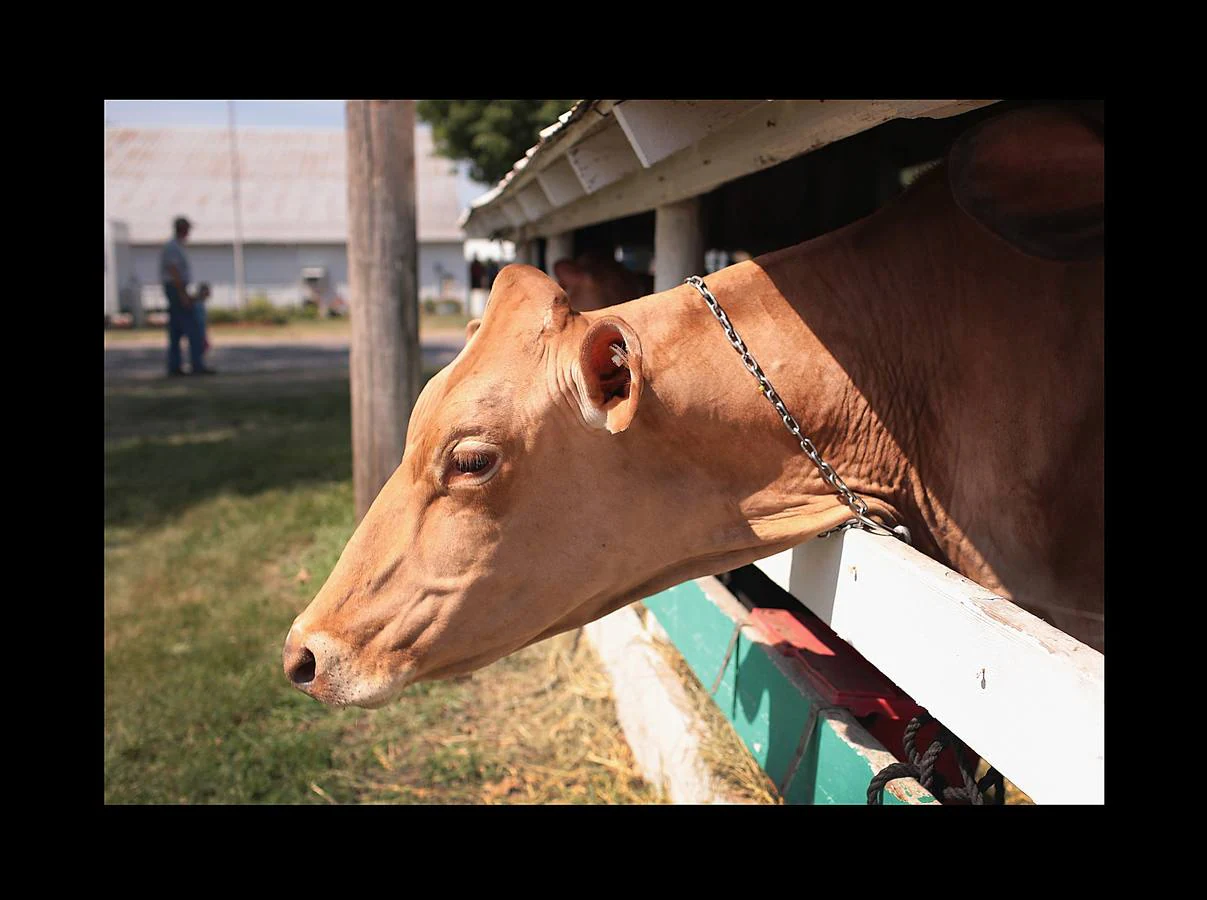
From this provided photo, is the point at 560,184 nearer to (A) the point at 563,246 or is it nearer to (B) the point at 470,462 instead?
(A) the point at 563,246

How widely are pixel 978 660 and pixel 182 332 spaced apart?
16124 millimetres

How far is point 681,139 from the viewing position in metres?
2.46

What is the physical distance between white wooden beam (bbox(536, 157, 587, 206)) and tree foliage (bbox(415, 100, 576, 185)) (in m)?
18.2

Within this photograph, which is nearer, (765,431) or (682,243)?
(765,431)

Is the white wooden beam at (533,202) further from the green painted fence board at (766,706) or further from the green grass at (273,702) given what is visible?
the green painted fence board at (766,706)

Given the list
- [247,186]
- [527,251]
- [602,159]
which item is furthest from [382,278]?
[247,186]

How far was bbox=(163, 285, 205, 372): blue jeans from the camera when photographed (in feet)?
50.4

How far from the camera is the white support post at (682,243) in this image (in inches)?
139

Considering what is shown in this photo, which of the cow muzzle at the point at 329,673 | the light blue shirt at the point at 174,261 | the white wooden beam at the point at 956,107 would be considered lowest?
the cow muzzle at the point at 329,673

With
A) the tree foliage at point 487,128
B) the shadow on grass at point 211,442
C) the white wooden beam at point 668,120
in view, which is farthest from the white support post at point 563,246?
the tree foliage at point 487,128

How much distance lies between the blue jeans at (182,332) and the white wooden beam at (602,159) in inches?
522

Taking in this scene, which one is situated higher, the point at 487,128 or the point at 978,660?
the point at 487,128

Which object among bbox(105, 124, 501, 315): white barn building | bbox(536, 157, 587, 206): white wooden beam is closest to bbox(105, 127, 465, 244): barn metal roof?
bbox(105, 124, 501, 315): white barn building

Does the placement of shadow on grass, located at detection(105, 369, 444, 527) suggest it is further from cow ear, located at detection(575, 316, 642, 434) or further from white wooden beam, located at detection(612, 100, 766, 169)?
cow ear, located at detection(575, 316, 642, 434)
